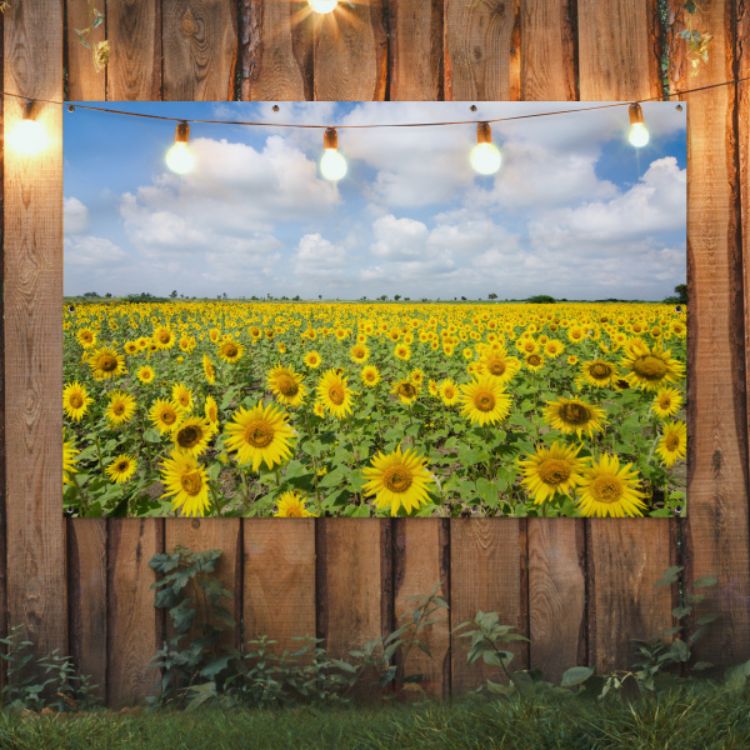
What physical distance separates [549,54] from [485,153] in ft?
1.22

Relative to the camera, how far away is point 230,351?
2336mm

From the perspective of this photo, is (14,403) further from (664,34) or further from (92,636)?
(664,34)

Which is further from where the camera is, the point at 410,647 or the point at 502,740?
the point at 410,647

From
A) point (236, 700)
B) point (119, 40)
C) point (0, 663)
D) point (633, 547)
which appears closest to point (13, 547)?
point (0, 663)

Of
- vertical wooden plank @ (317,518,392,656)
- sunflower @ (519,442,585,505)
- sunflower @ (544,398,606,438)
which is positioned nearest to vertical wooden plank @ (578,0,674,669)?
sunflower @ (519,442,585,505)

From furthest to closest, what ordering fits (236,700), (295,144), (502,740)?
1. (295,144)
2. (236,700)
3. (502,740)

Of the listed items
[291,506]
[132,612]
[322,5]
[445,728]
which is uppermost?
[322,5]

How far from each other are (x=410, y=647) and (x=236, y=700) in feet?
1.78

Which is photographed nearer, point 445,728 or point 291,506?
point 445,728

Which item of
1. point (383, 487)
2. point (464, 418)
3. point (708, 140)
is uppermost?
point (708, 140)

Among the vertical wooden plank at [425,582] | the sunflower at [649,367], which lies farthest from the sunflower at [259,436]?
the sunflower at [649,367]

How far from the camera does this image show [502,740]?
5.39ft

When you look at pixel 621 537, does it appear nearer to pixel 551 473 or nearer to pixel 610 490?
pixel 610 490

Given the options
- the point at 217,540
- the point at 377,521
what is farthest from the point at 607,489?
the point at 217,540
